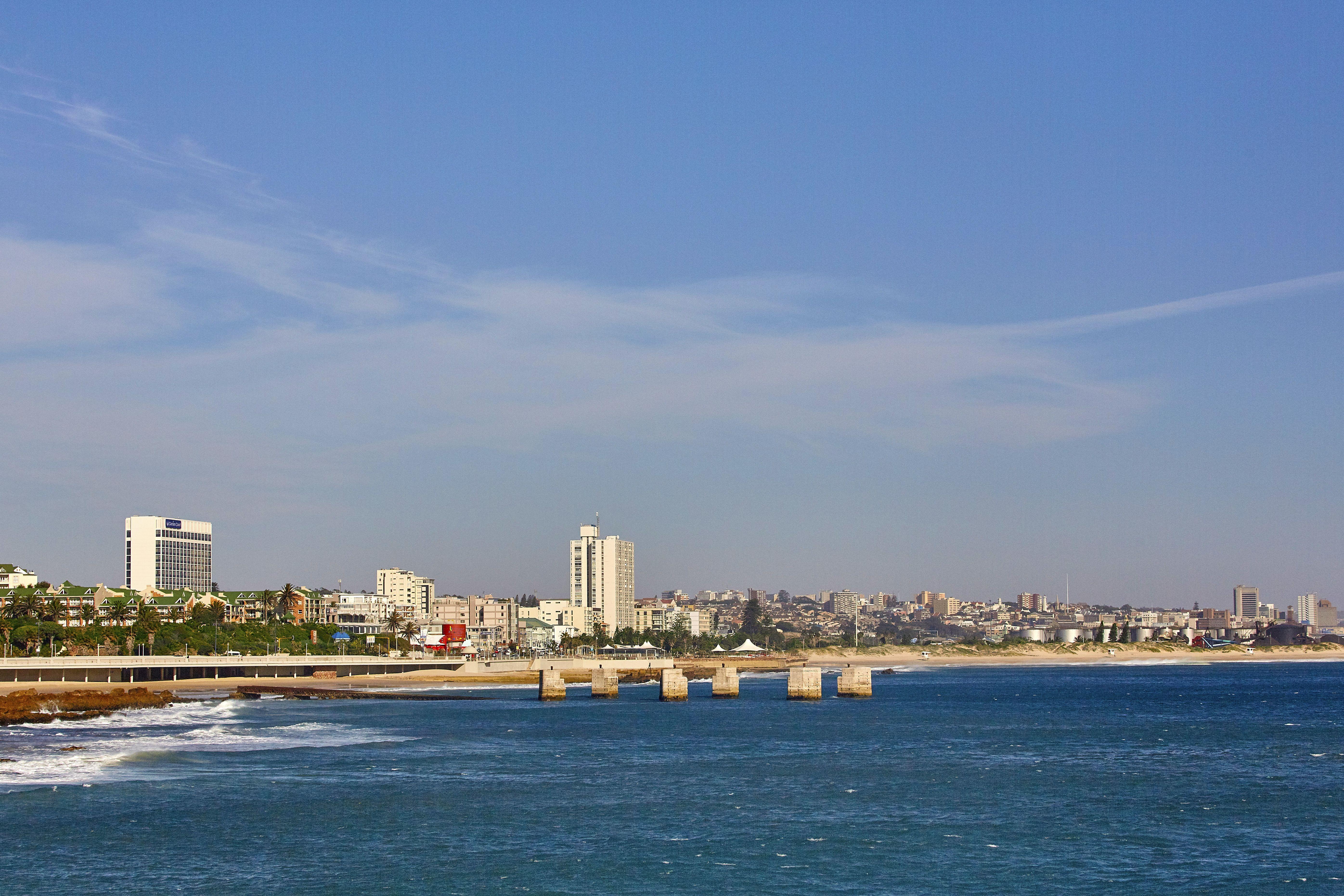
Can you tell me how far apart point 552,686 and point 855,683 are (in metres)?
27.7

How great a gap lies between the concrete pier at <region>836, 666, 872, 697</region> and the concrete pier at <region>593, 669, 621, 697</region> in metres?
20.8

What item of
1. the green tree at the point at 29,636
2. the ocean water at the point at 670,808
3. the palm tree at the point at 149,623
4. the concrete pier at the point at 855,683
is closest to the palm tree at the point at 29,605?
the green tree at the point at 29,636

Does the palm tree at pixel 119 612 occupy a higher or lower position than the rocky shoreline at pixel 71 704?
higher

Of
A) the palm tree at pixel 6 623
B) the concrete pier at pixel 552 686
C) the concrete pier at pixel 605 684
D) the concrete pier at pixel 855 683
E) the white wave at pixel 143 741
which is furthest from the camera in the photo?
the palm tree at pixel 6 623

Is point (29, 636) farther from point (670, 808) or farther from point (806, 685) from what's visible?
point (670, 808)

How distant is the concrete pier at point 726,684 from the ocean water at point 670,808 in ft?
110

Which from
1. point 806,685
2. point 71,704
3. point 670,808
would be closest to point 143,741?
point 71,704

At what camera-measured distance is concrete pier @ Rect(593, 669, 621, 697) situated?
413 feet

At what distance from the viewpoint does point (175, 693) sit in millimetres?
134500

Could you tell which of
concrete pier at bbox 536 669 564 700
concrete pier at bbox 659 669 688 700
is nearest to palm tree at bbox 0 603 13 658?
concrete pier at bbox 536 669 564 700

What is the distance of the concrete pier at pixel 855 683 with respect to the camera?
124 meters

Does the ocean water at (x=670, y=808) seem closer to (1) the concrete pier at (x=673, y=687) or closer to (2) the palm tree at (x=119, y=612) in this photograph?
(1) the concrete pier at (x=673, y=687)

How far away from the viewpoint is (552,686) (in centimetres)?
12262

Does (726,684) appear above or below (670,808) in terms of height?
below
